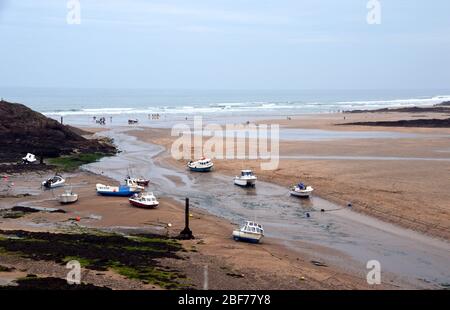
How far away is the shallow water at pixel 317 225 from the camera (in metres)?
18.7

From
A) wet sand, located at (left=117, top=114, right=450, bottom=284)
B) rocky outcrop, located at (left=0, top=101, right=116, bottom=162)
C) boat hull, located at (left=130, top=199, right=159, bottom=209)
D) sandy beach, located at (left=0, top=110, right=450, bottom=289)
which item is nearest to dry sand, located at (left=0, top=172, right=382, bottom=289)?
sandy beach, located at (left=0, top=110, right=450, bottom=289)

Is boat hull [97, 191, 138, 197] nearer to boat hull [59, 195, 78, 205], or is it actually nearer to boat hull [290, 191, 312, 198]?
boat hull [59, 195, 78, 205]

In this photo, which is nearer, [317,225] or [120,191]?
[317,225]

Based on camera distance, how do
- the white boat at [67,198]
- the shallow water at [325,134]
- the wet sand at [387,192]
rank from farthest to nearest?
1. the shallow water at [325,134]
2. the white boat at [67,198]
3. the wet sand at [387,192]

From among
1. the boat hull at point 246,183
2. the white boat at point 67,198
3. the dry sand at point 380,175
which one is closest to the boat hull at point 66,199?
the white boat at point 67,198

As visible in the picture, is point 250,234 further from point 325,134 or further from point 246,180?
point 325,134

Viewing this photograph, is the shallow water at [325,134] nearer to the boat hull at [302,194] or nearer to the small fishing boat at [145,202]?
the boat hull at [302,194]

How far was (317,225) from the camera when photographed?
79.0ft

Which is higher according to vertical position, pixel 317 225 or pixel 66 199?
pixel 66 199

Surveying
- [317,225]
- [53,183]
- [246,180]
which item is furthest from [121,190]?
[317,225]

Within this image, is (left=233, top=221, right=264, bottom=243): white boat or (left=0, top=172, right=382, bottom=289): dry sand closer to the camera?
(left=0, top=172, right=382, bottom=289): dry sand

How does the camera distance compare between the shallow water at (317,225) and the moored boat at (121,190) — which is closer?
the shallow water at (317,225)

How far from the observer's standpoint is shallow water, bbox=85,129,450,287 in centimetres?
1870

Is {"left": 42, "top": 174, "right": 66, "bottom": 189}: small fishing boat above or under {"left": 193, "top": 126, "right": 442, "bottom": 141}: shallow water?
under
